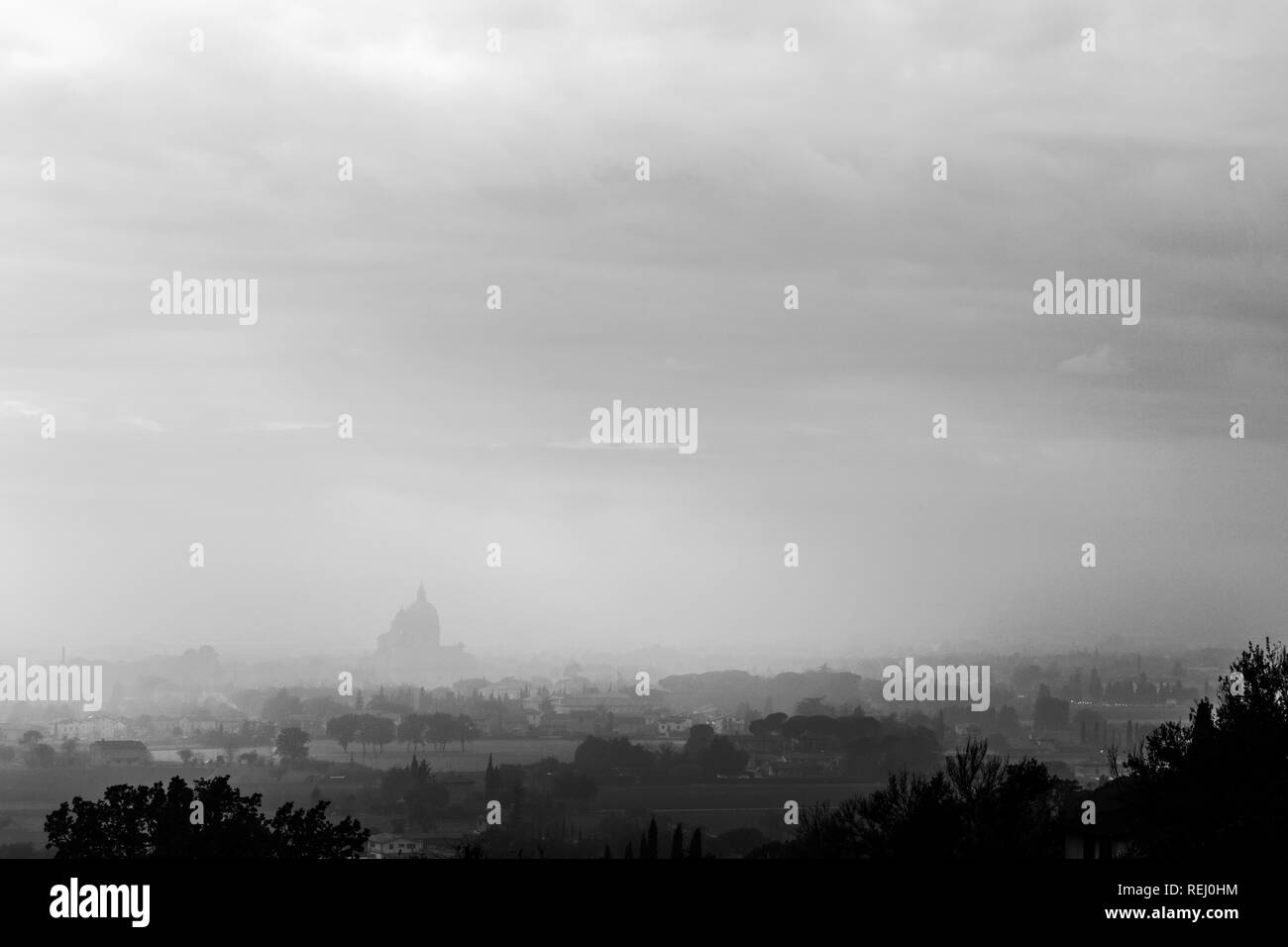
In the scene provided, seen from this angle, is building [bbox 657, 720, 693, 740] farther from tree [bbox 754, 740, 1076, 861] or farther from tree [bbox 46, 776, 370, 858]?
tree [bbox 46, 776, 370, 858]

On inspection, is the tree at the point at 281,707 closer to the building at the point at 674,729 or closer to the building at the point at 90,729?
the building at the point at 90,729

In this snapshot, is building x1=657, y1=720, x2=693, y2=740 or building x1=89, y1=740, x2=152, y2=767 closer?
building x1=89, y1=740, x2=152, y2=767

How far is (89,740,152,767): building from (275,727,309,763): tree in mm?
15835

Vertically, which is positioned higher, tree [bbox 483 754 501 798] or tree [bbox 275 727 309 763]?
tree [bbox 275 727 309 763]

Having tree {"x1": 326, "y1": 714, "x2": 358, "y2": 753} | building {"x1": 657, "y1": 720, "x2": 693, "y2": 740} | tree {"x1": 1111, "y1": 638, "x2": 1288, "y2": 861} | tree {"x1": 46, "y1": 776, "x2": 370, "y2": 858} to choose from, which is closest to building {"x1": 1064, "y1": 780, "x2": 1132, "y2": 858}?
tree {"x1": 1111, "y1": 638, "x2": 1288, "y2": 861}

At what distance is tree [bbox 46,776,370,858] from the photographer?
191 feet

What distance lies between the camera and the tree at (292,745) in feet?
518

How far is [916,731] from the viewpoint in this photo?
15538 cm

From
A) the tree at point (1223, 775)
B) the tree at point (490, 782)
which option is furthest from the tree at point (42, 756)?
the tree at point (1223, 775)
